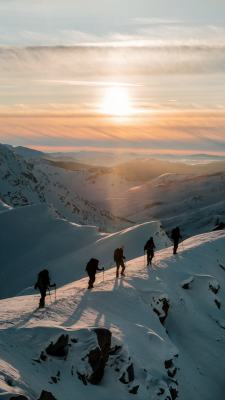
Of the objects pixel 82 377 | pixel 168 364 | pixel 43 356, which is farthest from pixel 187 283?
pixel 43 356

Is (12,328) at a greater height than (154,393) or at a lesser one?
greater

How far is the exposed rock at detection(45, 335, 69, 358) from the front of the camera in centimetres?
2089

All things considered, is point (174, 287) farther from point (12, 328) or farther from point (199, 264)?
point (12, 328)

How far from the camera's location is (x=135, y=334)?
83.7ft

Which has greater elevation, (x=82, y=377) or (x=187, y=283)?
(x=187, y=283)

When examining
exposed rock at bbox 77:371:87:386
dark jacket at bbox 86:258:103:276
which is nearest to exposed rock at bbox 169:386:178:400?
exposed rock at bbox 77:371:87:386

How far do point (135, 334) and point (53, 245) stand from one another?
130 ft

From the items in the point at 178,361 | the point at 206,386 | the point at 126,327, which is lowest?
the point at 206,386

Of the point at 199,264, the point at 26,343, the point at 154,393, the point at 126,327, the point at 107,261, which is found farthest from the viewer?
the point at 107,261

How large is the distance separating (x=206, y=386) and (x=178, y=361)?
2466 mm

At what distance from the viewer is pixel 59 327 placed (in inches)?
864

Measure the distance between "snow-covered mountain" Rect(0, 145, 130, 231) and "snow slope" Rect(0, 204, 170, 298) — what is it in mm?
64371

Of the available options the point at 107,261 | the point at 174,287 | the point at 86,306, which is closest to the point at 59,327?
the point at 86,306

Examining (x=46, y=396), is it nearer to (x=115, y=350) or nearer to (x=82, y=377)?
(x=82, y=377)
